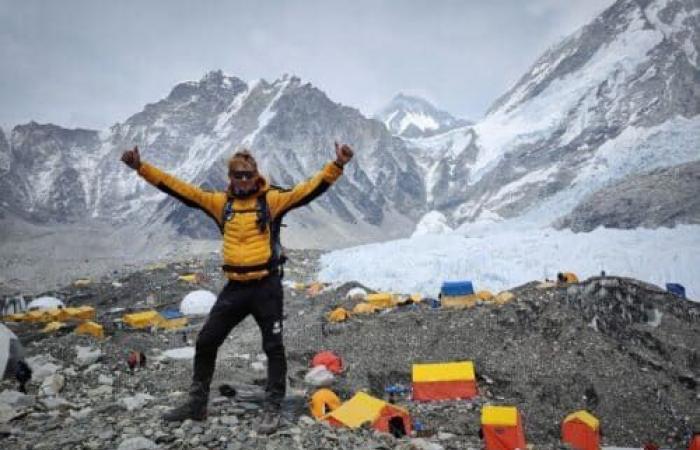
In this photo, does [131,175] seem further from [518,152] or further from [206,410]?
[206,410]

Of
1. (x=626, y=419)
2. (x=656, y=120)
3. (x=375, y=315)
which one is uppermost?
(x=656, y=120)

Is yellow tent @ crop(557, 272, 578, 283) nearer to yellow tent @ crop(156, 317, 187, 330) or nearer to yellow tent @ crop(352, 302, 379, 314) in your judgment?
yellow tent @ crop(352, 302, 379, 314)

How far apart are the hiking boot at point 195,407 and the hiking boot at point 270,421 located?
0.61 meters

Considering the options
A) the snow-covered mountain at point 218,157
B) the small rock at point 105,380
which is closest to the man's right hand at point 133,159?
the small rock at point 105,380

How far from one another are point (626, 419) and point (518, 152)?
13589 centimetres

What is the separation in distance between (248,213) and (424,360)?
12.7m

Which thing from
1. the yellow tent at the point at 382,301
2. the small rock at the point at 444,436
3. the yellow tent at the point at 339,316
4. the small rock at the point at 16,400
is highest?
the small rock at the point at 16,400

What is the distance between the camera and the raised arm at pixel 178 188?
18.3 ft

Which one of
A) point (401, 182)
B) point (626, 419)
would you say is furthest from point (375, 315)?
point (401, 182)

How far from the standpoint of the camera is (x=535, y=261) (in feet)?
140

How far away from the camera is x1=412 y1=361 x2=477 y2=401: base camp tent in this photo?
543 inches

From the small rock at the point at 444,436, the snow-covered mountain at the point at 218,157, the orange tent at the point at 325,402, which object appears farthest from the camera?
the snow-covered mountain at the point at 218,157

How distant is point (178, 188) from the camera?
18.7ft

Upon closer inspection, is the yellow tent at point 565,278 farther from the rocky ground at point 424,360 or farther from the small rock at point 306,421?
the small rock at point 306,421
